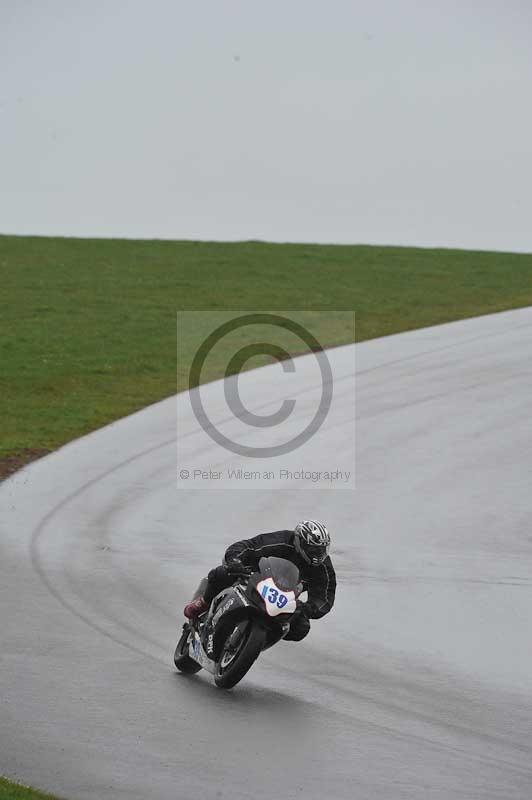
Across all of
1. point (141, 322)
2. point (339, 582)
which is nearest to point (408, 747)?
point (339, 582)

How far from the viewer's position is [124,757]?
902 centimetres

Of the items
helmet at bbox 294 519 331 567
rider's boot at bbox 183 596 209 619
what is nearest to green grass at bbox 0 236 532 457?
rider's boot at bbox 183 596 209 619

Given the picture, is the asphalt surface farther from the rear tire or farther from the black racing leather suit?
the black racing leather suit

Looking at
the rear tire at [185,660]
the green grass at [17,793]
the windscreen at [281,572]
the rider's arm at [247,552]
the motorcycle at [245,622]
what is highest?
the rider's arm at [247,552]

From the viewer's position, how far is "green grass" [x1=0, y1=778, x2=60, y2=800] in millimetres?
7834

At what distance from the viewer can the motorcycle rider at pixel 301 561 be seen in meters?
10.9

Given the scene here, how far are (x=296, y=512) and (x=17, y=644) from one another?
25.2 ft

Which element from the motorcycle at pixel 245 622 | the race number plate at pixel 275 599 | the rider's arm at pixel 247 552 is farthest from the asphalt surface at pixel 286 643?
the rider's arm at pixel 247 552

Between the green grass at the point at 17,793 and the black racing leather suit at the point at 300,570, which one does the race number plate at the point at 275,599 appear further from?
the green grass at the point at 17,793

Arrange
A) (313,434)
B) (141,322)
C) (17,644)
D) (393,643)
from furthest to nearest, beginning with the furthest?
(141,322), (313,434), (393,643), (17,644)

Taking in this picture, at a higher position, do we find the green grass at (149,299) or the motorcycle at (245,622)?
the green grass at (149,299)

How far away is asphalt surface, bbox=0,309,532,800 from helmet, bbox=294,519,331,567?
1.16m

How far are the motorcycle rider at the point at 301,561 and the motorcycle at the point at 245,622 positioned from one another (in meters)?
0.15

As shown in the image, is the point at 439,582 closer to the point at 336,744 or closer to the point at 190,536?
the point at 190,536
